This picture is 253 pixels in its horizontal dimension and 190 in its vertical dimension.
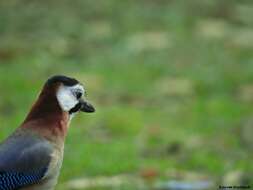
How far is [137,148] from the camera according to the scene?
13.9 metres

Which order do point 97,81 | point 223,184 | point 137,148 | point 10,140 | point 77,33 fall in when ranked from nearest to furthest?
1. point 10,140
2. point 223,184
3. point 137,148
4. point 97,81
5. point 77,33

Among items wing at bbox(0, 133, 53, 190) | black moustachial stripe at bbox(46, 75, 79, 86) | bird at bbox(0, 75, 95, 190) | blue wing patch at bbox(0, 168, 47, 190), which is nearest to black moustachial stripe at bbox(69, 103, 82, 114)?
bird at bbox(0, 75, 95, 190)

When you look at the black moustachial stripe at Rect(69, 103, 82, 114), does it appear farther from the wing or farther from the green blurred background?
the green blurred background

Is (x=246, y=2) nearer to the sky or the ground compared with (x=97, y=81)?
nearer to the sky

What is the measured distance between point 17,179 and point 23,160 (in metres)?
0.18

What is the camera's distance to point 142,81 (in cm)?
1800

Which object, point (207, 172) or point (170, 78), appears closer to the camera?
point (207, 172)

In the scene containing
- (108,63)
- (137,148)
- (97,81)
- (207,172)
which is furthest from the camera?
(108,63)

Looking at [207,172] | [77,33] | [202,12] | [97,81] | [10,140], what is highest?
[202,12]

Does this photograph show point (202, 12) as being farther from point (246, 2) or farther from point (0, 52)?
point (0, 52)

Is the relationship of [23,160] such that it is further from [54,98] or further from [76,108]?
[76,108]

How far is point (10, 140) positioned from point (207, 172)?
14.0 ft

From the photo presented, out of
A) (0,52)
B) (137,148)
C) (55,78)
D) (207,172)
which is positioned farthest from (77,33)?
(55,78)

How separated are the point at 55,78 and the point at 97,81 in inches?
349
